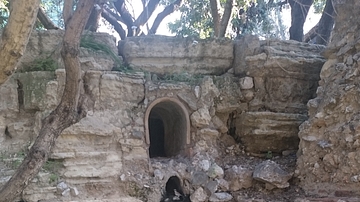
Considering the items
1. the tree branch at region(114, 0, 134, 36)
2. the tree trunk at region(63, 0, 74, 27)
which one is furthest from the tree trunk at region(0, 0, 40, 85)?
the tree branch at region(114, 0, 134, 36)

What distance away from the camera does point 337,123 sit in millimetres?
3979

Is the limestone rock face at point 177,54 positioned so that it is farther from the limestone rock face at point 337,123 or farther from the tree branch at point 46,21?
the limestone rock face at point 337,123

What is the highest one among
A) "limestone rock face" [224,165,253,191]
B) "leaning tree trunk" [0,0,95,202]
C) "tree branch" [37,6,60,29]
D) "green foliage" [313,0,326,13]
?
"green foliage" [313,0,326,13]

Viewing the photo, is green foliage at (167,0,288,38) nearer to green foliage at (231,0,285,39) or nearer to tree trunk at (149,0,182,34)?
green foliage at (231,0,285,39)

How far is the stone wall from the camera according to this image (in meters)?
4.39

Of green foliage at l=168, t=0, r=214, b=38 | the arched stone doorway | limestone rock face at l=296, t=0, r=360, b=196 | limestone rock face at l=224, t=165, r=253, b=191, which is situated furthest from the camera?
green foliage at l=168, t=0, r=214, b=38

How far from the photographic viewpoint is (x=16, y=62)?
2.52 meters

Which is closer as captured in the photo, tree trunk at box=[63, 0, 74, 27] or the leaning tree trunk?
the leaning tree trunk

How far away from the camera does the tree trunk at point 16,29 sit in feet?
7.98

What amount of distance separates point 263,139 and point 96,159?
236 centimetres

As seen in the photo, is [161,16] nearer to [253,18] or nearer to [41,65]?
[253,18]

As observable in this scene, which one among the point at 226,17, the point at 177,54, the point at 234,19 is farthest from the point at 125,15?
the point at 177,54

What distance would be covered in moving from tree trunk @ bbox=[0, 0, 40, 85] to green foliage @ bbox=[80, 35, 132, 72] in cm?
245

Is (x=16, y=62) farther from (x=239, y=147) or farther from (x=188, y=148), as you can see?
(x=239, y=147)
